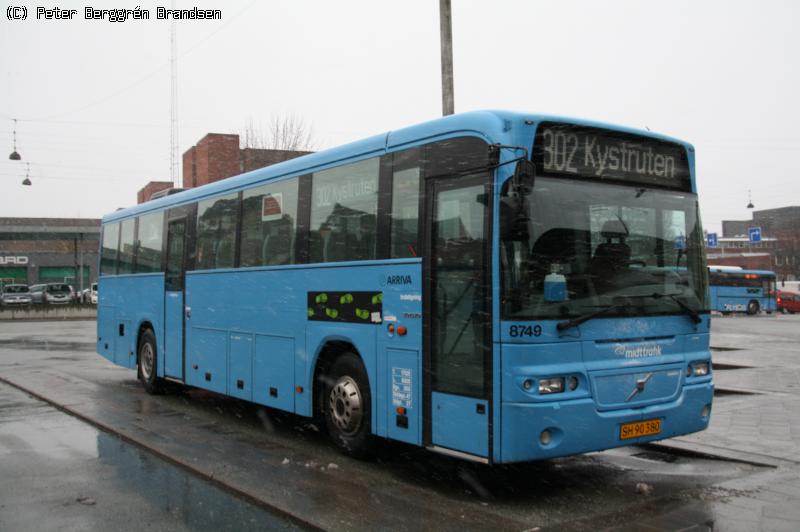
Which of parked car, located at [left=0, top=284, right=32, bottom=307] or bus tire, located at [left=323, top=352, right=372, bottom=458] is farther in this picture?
parked car, located at [left=0, top=284, right=32, bottom=307]

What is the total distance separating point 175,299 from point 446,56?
6.31 meters

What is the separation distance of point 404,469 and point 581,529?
242 centimetres

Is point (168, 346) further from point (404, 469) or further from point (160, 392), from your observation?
point (404, 469)

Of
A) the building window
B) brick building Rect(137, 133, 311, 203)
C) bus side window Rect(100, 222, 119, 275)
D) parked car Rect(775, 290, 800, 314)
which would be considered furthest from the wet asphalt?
parked car Rect(775, 290, 800, 314)

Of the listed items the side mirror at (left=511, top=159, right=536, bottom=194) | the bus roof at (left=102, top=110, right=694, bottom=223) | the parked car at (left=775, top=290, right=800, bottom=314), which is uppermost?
the bus roof at (left=102, top=110, right=694, bottom=223)

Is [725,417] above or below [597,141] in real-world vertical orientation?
below

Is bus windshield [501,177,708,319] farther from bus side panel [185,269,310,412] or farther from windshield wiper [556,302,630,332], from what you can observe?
bus side panel [185,269,310,412]

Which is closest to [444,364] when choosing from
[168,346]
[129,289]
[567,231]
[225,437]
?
[567,231]

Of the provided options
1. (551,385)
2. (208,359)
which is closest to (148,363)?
(208,359)

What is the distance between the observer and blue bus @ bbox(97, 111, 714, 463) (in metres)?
6.12

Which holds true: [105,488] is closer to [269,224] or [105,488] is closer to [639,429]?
[269,224]

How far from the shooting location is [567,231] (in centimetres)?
632

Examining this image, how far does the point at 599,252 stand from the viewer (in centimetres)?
645

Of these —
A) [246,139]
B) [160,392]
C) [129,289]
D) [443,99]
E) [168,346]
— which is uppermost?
[246,139]
